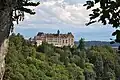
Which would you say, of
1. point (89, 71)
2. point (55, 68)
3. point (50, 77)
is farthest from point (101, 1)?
point (89, 71)

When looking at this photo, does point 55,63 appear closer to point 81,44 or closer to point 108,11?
point 81,44

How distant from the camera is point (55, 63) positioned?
81312 millimetres

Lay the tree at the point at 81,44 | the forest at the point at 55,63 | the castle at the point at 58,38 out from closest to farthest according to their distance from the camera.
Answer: the forest at the point at 55,63 < the tree at the point at 81,44 < the castle at the point at 58,38

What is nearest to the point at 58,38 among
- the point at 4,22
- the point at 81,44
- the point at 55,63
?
the point at 81,44

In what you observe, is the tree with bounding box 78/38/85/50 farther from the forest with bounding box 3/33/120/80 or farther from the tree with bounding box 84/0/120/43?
the tree with bounding box 84/0/120/43

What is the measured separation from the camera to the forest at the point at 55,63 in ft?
177

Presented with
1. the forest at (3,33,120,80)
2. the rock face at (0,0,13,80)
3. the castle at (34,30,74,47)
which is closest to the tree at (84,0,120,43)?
the rock face at (0,0,13,80)

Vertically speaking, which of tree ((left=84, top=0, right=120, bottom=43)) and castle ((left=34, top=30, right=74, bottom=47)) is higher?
tree ((left=84, top=0, right=120, bottom=43))

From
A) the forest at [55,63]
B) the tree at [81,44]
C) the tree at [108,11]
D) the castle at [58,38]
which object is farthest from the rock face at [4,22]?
the castle at [58,38]

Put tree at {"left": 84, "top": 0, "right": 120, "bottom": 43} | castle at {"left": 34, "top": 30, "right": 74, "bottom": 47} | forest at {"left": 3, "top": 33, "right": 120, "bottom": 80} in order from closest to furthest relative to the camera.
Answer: tree at {"left": 84, "top": 0, "right": 120, "bottom": 43} < forest at {"left": 3, "top": 33, "right": 120, "bottom": 80} < castle at {"left": 34, "top": 30, "right": 74, "bottom": 47}

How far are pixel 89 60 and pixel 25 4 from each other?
106m

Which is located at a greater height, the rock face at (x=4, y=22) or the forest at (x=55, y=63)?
the rock face at (x=4, y=22)

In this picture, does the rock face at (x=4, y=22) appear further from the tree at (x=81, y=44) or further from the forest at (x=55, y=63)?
the tree at (x=81, y=44)

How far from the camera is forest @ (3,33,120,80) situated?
5396cm
